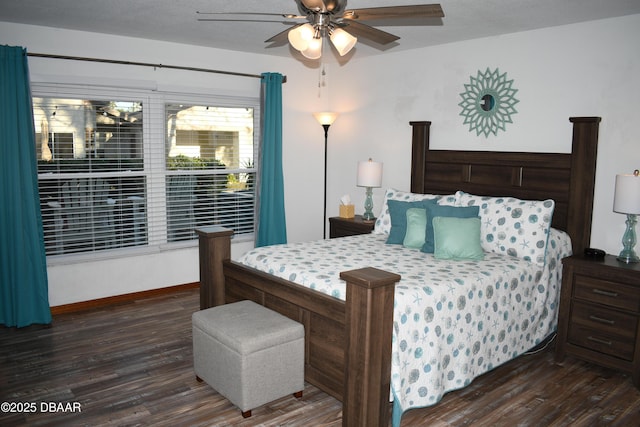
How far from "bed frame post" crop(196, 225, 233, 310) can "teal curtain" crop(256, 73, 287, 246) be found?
168 cm

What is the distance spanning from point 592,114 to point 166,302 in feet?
12.8

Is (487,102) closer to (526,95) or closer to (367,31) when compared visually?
(526,95)

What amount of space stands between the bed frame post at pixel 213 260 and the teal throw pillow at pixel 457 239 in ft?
4.92

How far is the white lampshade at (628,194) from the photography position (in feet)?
11.1

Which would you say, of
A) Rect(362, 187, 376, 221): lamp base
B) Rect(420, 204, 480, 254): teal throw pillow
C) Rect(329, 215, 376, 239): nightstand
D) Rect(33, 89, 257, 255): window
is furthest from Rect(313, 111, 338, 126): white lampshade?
Rect(420, 204, 480, 254): teal throw pillow

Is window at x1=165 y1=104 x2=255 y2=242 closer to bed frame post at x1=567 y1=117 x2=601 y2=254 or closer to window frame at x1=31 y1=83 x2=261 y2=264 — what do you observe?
window frame at x1=31 y1=83 x2=261 y2=264

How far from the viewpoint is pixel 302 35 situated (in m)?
2.63

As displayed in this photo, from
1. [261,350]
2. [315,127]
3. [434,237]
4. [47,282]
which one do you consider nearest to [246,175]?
[315,127]

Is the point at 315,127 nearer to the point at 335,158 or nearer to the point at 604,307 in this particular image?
the point at 335,158

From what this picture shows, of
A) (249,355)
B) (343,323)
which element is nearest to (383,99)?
(343,323)

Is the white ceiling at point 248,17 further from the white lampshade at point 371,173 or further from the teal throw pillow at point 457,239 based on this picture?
the teal throw pillow at point 457,239

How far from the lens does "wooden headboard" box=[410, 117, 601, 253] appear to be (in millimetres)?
3857

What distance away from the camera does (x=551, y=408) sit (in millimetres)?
2992

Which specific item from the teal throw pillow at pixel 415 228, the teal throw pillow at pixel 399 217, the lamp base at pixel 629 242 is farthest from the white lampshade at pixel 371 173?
the lamp base at pixel 629 242
